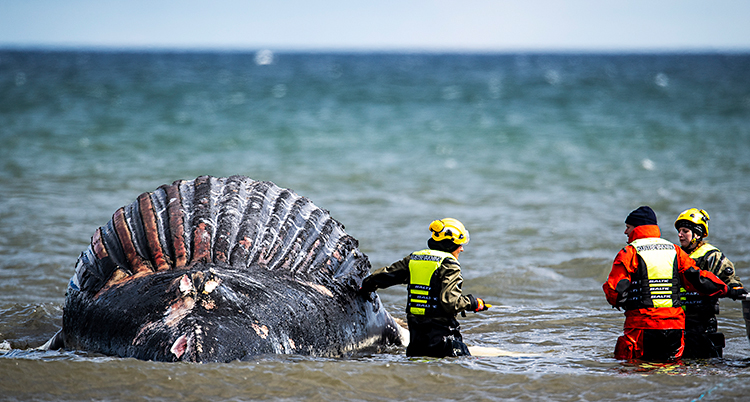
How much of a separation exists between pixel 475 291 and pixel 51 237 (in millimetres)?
5547

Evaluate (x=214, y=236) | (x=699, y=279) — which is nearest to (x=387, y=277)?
(x=214, y=236)

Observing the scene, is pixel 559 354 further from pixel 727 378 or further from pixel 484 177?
pixel 484 177

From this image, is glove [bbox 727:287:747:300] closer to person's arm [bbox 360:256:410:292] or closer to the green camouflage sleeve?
the green camouflage sleeve

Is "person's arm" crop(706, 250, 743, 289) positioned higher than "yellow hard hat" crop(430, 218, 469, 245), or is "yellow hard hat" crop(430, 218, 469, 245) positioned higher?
"yellow hard hat" crop(430, 218, 469, 245)

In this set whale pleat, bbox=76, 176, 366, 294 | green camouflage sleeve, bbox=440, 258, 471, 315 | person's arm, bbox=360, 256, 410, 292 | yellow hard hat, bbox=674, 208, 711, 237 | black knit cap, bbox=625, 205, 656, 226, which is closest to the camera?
whale pleat, bbox=76, 176, 366, 294

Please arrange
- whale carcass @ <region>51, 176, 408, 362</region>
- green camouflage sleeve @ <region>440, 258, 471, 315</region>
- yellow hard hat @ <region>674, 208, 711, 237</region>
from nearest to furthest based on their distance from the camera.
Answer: whale carcass @ <region>51, 176, 408, 362</region> < green camouflage sleeve @ <region>440, 258, 471, 315</region> < yellow hard hat @ <region>674, 208, 711, 237</region>

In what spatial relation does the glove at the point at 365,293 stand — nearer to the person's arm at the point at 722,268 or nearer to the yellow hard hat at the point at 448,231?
the yellow hard hat at the point at 448,231

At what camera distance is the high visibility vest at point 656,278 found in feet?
17.6

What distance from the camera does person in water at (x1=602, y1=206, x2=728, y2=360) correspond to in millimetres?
5359

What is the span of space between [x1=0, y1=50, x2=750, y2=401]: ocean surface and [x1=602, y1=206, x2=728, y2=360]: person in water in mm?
222

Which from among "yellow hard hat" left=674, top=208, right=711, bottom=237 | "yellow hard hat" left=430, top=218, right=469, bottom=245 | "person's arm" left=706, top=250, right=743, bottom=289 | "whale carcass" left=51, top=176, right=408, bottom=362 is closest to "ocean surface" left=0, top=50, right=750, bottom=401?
"whale carcass" left=51, top=176, right=408, bottom=362

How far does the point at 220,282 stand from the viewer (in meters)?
4.57

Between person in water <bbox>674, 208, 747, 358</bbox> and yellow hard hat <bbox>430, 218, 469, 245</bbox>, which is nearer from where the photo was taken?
yellow hard hat <bbox>430, 218, 469, 245</bbox>

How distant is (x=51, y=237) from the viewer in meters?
9.88
